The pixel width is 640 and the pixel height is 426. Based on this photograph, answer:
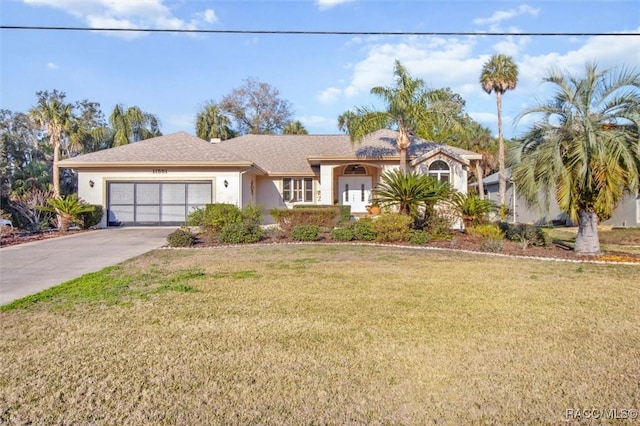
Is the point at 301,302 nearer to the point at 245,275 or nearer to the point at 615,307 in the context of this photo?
the point at 245,275

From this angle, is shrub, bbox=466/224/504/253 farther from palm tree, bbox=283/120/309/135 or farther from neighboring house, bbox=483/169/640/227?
palm tree, bbox=283/120/309/135

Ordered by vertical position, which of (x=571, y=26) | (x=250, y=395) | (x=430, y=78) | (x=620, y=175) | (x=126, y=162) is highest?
(x=430, y=78)

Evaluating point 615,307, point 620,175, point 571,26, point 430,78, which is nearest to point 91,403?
point 615,307

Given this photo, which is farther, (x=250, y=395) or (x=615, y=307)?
(x=615, y=307)

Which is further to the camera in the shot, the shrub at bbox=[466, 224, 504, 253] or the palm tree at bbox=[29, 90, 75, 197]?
the palm tree at bbox=[29, 90, 75, 197]

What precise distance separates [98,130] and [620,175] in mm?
36883

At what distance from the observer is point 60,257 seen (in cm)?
1124

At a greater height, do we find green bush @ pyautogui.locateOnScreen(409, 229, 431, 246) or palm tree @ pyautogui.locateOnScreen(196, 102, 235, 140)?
palm tree @ pyautogui.locateOnScreen(196, 102, 235, 140)

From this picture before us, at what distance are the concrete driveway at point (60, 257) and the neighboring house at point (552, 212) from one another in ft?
37.9

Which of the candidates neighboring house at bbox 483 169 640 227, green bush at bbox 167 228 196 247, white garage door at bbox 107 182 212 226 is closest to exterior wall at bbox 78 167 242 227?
white garage door at bbox 107 182 212 226

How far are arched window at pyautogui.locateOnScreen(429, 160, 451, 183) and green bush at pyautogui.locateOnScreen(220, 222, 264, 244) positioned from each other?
1132cm

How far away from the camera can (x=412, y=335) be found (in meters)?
4.96

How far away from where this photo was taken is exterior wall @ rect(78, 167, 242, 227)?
2106 cm

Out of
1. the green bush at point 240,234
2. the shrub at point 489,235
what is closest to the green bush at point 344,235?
the green bush at point 240,234
